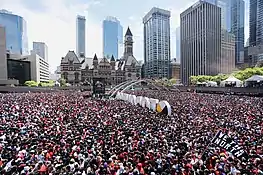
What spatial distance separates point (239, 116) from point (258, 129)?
4.79 meters

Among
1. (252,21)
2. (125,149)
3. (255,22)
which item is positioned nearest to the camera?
(125,149)

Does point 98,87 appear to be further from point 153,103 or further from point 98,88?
point 153,103

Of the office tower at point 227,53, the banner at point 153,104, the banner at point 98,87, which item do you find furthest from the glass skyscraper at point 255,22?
the banner at point 153,104

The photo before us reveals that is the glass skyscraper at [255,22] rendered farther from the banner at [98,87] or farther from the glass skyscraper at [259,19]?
the banner at [98,87]

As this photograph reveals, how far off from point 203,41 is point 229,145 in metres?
153

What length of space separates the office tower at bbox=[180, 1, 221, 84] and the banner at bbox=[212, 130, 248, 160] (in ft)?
465

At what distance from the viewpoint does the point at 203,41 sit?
154750mm

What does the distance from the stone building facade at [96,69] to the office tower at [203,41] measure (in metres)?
45.5

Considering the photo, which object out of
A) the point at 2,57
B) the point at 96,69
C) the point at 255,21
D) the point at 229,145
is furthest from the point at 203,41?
the point at 229,145

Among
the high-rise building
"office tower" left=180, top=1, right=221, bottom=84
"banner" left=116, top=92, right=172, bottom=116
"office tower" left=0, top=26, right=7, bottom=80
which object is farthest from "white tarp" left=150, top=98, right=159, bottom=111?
the high-rise building

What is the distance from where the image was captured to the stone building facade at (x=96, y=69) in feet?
381

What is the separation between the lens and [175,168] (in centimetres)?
892

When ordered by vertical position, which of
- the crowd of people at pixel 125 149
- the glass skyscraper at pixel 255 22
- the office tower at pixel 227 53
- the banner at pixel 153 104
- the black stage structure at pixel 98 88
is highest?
the glass skyscraper at pixel 255 22

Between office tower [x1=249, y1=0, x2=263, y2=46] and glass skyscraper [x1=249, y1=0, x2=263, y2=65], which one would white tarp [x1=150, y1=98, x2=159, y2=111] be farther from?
office tower [x1=249, y1=0, x2=263, y2=46]
